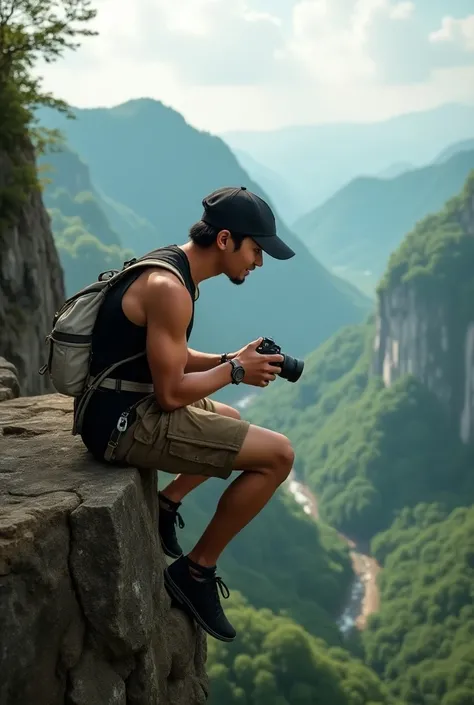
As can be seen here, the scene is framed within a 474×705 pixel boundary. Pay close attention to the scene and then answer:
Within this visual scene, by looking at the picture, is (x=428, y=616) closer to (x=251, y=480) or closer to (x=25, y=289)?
(x=25, y=289)

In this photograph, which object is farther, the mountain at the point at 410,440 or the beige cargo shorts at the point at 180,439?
the mountain at the point at 410,440

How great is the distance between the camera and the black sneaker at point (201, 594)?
530 centimetres

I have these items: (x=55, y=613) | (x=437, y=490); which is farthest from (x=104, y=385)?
(x=437, y=490)

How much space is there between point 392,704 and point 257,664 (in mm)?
11120

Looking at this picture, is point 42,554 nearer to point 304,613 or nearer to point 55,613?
point 55,613

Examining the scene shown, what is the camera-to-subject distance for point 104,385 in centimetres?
482

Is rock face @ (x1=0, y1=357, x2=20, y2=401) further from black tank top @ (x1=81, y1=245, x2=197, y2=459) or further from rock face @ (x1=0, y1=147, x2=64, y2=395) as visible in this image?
rock face @ (x1=0, y1=147, x2=64, y2=395)

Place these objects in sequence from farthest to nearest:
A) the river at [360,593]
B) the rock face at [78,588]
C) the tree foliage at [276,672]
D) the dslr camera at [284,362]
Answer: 1. the river at [360,593]
2. the tree foliage at [276,672]
3. the dslr camera at [284,362]
4. the rock face at [78,588]

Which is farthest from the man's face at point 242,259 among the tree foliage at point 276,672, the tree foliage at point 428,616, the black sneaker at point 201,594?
the tree foliage at point 428,616

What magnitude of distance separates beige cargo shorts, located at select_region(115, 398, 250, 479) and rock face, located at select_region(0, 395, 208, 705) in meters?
0.18

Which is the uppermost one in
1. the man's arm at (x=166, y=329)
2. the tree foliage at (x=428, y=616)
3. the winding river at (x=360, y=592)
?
the man's arm at (x=166, y=329)

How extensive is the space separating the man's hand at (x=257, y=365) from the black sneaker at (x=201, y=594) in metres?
1.37

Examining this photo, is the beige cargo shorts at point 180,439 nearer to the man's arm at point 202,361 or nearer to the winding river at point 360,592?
the man's arm at point 202,361

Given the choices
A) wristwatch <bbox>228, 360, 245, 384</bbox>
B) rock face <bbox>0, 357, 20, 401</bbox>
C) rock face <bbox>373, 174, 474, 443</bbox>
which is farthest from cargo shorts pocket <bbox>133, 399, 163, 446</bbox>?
rock face <bbox>373, 174, 474, 443</bbox>
